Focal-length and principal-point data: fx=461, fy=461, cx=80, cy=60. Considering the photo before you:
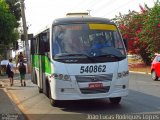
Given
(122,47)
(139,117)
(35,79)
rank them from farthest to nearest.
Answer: (35,79) → (122,47) → (139,117)

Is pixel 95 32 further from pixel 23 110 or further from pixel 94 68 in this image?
pixel 23 110

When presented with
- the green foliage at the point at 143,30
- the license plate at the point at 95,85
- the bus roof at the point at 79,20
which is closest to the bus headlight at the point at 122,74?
the license plate at the point at 95,85

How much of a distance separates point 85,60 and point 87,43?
0.67m

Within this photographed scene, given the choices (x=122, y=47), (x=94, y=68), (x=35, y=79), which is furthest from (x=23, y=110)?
(x=35, y=79)

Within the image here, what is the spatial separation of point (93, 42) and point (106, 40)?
0.42 metres

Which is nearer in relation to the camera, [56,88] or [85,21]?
[56,88]

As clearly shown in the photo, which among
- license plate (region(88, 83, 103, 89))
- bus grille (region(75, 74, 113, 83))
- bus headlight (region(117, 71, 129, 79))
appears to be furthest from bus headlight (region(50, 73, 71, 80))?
bus headlight (region(117, 71, 129, 79))

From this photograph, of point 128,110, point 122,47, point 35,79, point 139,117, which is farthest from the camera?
point 35,79

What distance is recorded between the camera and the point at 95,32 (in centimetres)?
1373

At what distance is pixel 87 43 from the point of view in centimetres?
1346

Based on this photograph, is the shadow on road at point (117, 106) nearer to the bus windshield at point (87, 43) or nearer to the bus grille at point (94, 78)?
the bus grille at point (94, 78)

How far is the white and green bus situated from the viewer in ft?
42.1

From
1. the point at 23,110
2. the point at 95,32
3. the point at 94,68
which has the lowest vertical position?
the point at 23,110

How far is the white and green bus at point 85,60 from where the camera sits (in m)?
12.8
